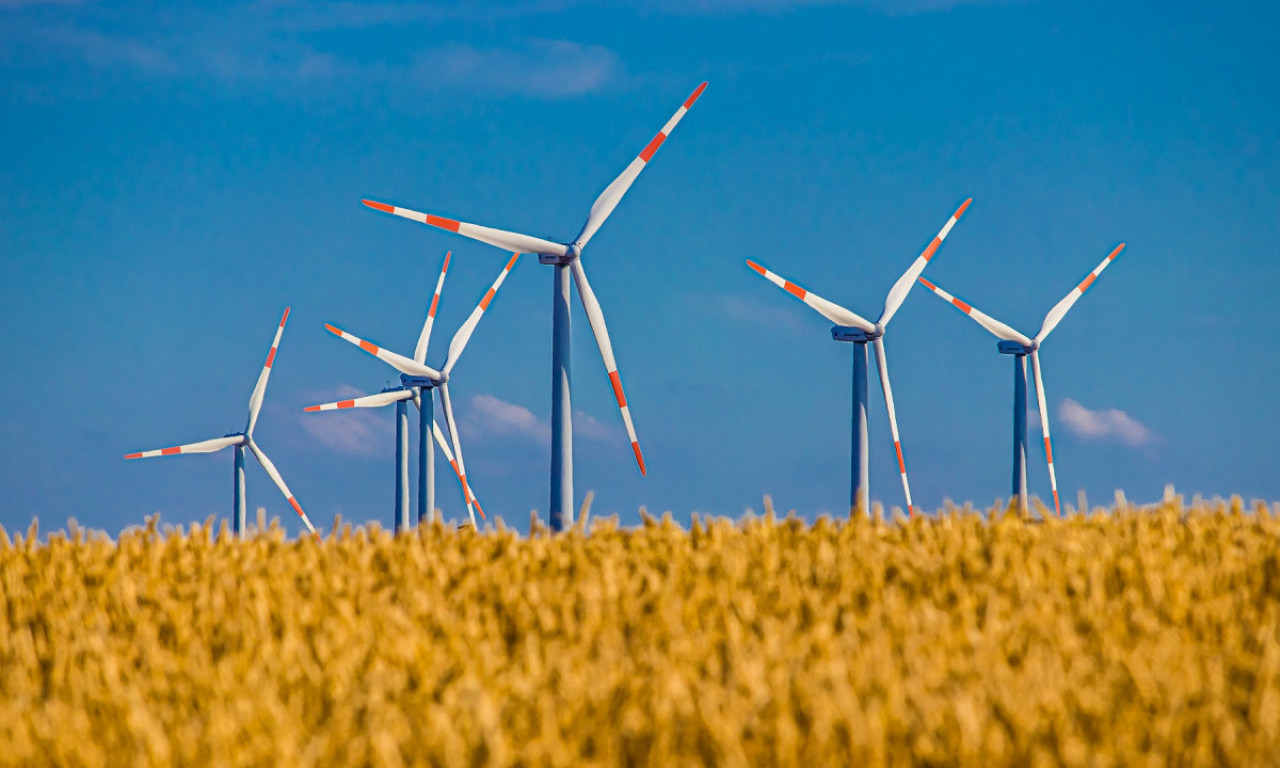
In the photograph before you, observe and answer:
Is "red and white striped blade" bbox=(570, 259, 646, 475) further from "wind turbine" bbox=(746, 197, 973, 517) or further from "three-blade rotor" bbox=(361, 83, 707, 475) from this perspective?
"wind turbine" bbox=(746, 197, 973, 517)

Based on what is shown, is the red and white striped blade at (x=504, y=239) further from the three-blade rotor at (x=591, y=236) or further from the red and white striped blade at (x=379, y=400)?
the red and white striped blade at (x=379, y=400)

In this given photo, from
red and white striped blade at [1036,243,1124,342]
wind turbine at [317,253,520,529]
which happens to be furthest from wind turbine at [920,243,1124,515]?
wind turbine at [317,253,520,529]

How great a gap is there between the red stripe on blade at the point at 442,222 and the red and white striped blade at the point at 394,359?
1191cm

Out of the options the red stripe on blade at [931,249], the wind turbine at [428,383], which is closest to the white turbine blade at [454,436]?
the wind turbine at [428,383]

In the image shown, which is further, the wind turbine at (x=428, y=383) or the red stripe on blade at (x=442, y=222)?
the wind turbine at (x=428, y=383)

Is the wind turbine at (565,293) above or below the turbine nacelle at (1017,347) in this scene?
below

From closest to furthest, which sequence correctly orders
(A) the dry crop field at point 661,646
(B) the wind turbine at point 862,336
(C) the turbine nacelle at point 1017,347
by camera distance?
1. (A) the dry crop field at point 661,646
2. (B) the wind turbine at point 862,336
3. (C) the turbine nacelle at point 1017,347

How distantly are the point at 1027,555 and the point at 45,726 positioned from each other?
8615 millimetres

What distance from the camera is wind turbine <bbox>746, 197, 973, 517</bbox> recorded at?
3375 cm

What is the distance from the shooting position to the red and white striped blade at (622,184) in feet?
87.4

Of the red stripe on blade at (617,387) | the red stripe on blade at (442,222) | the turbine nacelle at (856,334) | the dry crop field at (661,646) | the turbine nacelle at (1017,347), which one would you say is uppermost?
the turbine nacelle at (1017,347)

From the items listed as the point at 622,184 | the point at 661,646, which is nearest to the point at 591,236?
the point at 622,184

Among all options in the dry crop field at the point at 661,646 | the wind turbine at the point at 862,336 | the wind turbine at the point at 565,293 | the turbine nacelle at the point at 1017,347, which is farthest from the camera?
the turbine nacelle at the point at 1017,347

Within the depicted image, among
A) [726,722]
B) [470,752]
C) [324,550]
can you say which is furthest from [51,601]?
[726,722]
